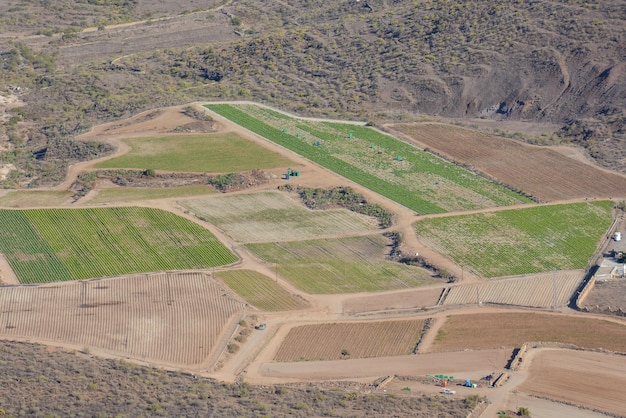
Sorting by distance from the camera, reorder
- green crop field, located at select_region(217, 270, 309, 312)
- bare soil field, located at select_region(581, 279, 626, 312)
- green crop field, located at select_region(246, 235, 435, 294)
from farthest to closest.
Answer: green crop field, located at select_region(246, 235, 435, 294), green crop field, located at select_region(217, 270, 309, 312), bare soil field, located at select_region(581, 279, 626, 312)

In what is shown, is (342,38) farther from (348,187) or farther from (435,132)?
(348,187)

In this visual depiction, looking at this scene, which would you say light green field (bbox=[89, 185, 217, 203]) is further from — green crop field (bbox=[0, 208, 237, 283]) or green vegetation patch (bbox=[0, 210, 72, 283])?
green vegetation patch (bbox=[0, 210, 72, 283])

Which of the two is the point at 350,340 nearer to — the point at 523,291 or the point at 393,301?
the point at 393,301

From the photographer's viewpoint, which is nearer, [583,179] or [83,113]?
[583,179]

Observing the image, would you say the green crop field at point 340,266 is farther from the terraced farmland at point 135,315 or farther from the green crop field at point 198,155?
the green crop field at point 198,155

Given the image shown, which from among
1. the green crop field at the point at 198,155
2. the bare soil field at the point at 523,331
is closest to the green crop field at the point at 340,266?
the bare soil field at the point at 523,331

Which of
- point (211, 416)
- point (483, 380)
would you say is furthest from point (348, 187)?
point (211, 416)

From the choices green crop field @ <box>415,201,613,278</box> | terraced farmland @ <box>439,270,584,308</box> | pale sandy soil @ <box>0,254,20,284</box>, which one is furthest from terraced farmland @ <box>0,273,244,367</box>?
green crop field @ <box>415,201,613,278</box>

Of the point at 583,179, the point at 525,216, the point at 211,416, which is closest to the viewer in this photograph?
the point at 211,416
